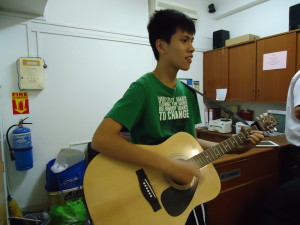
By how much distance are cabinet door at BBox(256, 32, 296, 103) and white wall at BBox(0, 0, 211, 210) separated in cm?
176

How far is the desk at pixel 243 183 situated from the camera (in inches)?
58.1

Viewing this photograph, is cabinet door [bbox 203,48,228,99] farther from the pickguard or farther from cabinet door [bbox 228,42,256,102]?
the pickguard

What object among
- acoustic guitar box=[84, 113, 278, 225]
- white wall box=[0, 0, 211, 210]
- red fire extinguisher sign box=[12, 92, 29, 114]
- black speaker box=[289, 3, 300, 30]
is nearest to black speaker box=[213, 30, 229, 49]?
black speaker box=[289, 3, 300, 30]

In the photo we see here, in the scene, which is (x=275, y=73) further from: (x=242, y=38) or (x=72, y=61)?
(x=72, y=61)

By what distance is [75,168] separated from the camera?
7.76 feet

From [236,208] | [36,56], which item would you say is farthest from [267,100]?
[36,56]

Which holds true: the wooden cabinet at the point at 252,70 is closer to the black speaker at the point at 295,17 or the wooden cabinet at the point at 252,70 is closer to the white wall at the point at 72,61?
the black speaker at the point at 295,17

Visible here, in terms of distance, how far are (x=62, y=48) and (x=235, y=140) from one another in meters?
2.33

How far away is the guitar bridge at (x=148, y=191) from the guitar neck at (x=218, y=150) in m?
0.27

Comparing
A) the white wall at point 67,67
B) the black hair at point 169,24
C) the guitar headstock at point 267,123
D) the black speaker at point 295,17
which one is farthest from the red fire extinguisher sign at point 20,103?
the black speaker at point 295,17

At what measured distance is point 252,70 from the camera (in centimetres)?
303

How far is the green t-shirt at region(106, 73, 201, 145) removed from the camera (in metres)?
1.01

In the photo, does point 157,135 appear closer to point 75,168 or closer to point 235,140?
point 235,140

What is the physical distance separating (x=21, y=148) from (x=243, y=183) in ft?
7.34
